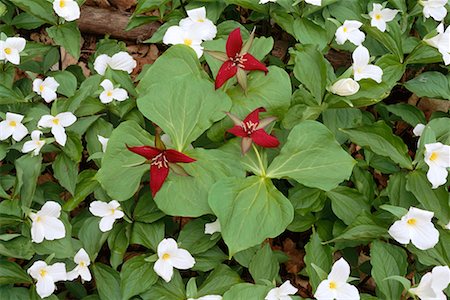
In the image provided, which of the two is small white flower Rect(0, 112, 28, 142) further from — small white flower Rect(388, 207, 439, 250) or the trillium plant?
small white flower Rect(388, 207, 439, 250)

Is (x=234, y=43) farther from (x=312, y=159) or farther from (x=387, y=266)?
(x=387, y=266)

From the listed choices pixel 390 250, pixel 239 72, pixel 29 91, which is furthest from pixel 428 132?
pixel 29 91

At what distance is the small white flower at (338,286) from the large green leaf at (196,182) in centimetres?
41

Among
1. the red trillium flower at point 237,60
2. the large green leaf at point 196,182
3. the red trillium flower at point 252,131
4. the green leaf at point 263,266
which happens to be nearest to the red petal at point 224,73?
the red trillium flower at point 237,60

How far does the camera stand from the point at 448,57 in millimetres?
2100

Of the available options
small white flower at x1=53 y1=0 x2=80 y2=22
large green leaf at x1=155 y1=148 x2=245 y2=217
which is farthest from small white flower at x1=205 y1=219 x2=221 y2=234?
small white flower at x1=53 y1=0 x2=80 y2=22

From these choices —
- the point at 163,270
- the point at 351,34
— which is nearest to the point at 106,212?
the point at 163,270

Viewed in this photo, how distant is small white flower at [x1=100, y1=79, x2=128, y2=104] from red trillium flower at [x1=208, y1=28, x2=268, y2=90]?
0.37m

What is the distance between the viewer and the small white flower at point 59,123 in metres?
1.96

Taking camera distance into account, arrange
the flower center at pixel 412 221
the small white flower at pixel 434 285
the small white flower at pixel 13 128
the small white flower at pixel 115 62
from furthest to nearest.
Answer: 1. the small white flower at pixel 115 62
2. the small white flower at pixel 13 128
3. the flower center at pixel 412 221
4. the small white flower at pixel 434 285

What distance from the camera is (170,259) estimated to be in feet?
6.02

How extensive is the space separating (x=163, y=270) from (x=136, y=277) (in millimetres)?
110

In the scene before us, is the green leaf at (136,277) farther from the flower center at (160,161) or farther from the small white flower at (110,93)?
the small white flower at (110,93)

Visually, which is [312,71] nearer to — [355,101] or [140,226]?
[355,101]
